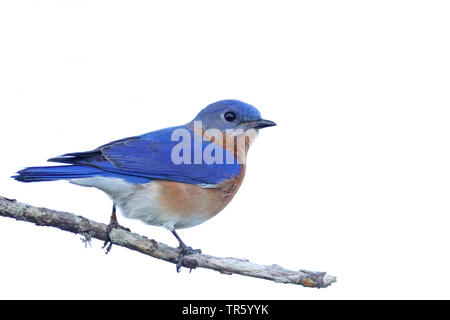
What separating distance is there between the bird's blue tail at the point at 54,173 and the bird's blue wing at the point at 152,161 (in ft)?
0.32

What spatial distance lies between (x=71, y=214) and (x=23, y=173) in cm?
59

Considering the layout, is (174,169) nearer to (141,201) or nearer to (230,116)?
(141,201)

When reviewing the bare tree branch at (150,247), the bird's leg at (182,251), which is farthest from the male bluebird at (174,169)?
the bare tree branch at (150,247)

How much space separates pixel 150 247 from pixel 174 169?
1133mm

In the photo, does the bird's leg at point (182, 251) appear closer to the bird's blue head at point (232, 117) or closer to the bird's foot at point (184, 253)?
the bird's foot at point (184, 253)

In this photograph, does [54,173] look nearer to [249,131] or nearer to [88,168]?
[88,168]

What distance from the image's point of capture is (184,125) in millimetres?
7582

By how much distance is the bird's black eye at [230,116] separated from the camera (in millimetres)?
7258

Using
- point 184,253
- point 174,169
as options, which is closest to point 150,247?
point 184,253

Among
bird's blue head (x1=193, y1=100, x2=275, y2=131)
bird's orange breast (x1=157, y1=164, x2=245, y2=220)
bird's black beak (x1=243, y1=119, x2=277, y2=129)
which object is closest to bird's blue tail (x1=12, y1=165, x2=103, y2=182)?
bird's orange breast (x1=157, y1=164, x2=245, y2=220)

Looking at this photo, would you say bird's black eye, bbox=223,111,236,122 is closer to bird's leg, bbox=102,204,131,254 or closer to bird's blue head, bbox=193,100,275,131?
bird's blue head, bbox=193,100,275,131

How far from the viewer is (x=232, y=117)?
7.26m

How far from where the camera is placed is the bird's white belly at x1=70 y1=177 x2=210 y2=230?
606 centimetres

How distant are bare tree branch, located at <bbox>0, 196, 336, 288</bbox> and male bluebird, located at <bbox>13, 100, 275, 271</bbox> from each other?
163 mm
